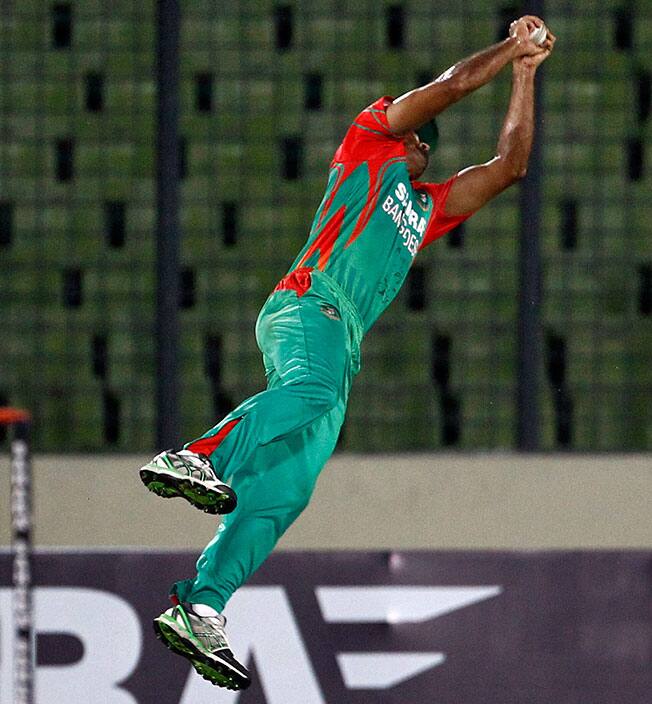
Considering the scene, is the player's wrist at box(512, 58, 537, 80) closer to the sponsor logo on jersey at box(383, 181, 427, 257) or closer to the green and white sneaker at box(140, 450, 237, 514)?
the sponsor logo on jersey at box(383, 181, 427, 257)

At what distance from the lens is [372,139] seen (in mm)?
7504

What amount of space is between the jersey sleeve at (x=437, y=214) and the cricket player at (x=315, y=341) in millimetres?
19

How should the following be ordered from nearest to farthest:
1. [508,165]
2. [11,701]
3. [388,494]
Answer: [508,165] < [11,701] < [388,494]

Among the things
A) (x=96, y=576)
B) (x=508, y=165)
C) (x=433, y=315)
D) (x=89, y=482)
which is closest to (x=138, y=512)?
(x=89, y=482)

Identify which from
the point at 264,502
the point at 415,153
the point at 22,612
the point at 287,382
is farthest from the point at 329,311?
the point at 22,612

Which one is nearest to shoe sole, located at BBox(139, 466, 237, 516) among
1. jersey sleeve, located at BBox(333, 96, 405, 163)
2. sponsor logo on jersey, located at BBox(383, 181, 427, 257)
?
sponsor logo on jersey, located at BBox(383, 181, 427, 257)

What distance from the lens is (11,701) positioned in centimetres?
932

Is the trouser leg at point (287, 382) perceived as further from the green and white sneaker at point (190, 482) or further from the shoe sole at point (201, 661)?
the shoe sole at point (201, 661)

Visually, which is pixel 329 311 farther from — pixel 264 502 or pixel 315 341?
pixel 264 502

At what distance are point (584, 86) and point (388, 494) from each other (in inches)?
99.3

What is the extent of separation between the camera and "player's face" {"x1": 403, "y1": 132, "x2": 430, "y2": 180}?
7625 millimetres

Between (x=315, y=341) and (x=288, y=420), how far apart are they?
369mm

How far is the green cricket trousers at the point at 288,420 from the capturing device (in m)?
7.00

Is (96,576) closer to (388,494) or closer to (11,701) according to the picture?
(11,701)
